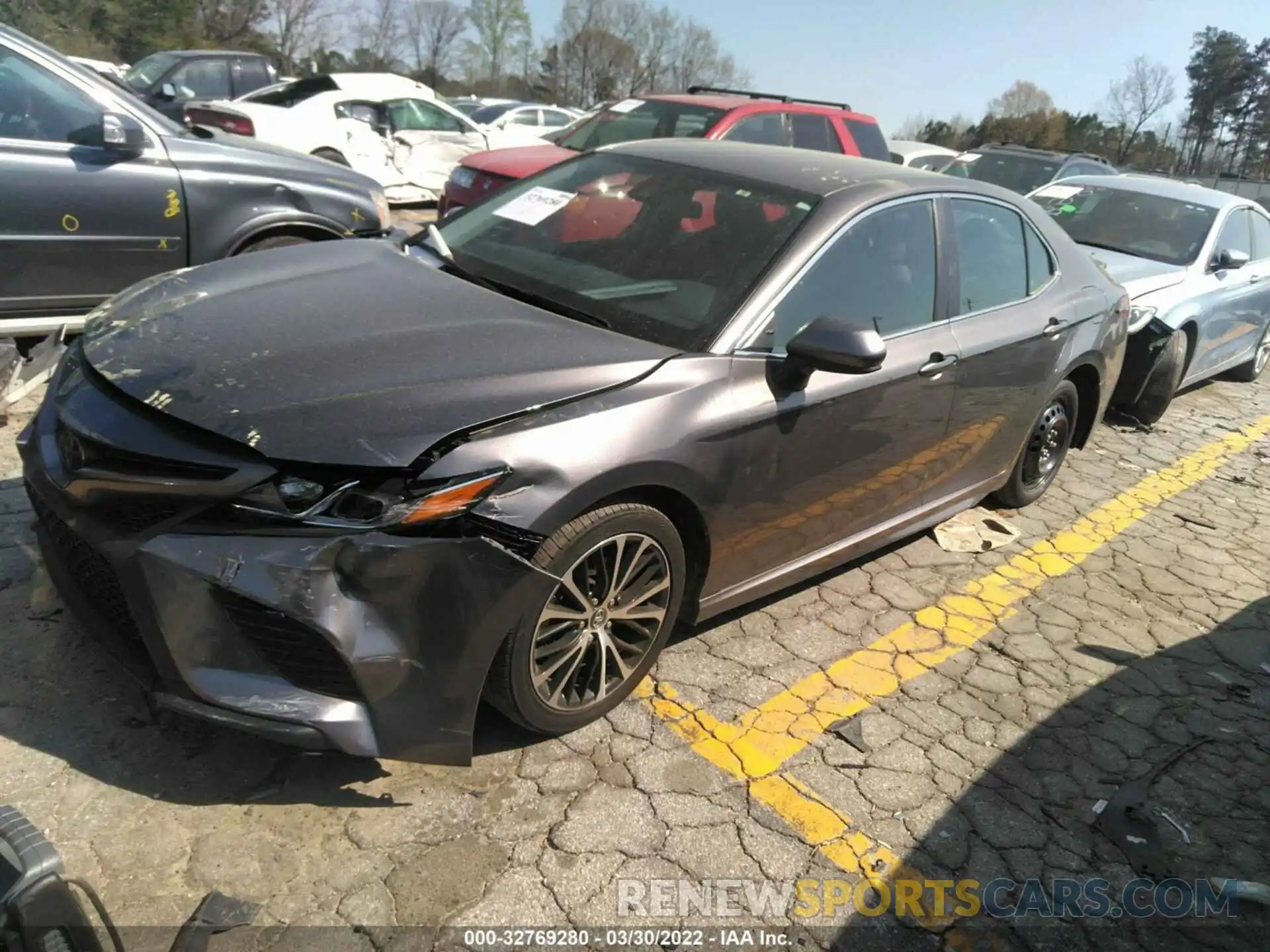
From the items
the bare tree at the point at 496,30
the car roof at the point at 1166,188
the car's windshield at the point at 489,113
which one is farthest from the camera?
the bare tree at the point at 496,30

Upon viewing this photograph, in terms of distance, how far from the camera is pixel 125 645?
2410mm

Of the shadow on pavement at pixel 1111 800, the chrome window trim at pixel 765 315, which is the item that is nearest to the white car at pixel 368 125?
the chrome window trim at pixel 765 315

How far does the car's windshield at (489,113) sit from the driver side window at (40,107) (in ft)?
Answer: 59.0

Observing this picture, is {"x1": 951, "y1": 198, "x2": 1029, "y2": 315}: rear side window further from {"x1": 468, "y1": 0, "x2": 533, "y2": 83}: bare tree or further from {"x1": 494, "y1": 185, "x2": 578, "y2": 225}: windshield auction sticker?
{"x1": 468, "y1": 0, "x2": 533, "y2": 83}: bare tree

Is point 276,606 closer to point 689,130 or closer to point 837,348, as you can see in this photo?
point 837,348

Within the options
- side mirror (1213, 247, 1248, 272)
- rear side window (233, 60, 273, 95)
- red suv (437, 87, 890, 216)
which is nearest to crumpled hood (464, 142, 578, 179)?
red suv (437, 87, 890, 216)

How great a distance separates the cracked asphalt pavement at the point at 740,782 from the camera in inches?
93.0

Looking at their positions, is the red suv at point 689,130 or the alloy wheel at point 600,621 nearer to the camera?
the alloy wheel at point 600,621

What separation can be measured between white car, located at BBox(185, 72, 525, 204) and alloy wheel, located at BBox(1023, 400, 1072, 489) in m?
8.37

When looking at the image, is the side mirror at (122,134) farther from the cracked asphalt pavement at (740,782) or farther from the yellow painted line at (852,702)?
the yellow painted line at (852,702)

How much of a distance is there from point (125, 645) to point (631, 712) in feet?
4.98

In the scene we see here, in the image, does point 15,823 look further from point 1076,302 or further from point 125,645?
point 1076,302

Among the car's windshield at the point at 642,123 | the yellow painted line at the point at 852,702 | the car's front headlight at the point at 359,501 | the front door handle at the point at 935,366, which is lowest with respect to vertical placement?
the yellow painted line at the point at 852,702

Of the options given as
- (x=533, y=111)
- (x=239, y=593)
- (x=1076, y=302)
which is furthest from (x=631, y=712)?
(x=533, y=111)
